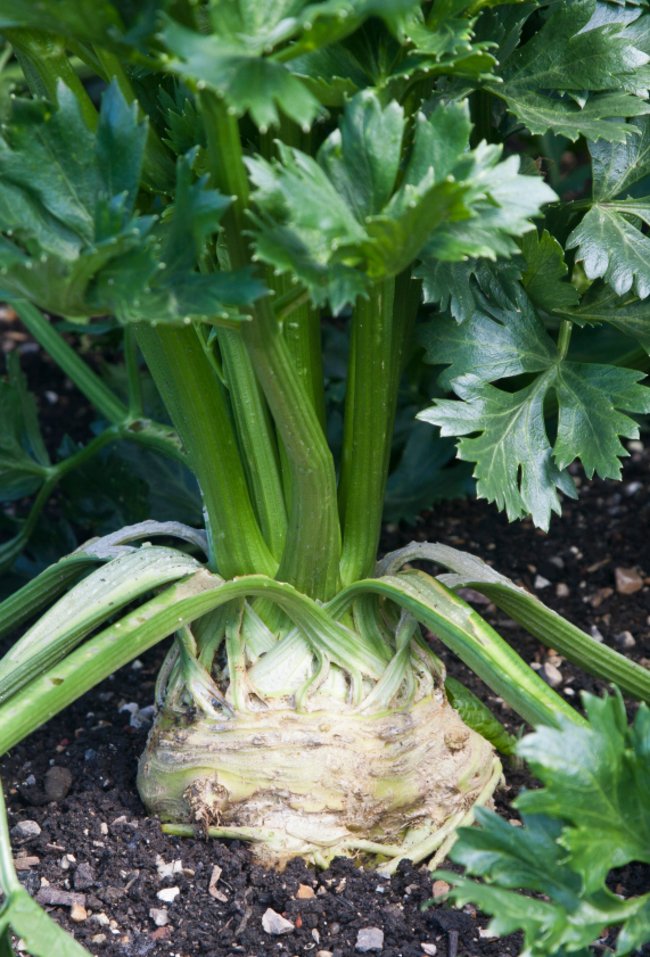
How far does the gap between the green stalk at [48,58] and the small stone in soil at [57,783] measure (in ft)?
2.75

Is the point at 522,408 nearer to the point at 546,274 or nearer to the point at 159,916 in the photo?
the point at 546,274

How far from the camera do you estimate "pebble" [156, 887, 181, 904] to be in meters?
1.04

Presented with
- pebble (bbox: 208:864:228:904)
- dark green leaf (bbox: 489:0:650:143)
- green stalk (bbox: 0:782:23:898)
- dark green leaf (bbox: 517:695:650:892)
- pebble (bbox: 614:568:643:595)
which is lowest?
pebble (bbox: 614:568:643:595)

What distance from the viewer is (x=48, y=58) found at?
915 mm

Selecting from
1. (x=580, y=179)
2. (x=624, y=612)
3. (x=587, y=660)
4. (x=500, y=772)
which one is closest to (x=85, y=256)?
(x=587, y=660)

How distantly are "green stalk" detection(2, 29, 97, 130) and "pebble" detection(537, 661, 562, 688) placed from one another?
3.43 feet

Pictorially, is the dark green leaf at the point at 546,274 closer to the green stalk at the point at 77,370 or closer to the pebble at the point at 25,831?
the green stalk at the point at 77,370

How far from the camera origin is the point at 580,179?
2.23 metres

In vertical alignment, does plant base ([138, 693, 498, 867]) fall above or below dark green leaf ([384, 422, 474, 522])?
above

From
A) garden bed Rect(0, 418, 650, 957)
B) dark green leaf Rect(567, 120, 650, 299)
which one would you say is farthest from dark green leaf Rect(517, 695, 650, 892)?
dark green leaf Rect(567, 120, 650, 299)

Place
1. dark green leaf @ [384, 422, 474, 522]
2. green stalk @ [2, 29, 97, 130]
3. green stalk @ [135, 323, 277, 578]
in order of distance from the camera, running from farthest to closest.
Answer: dark green leaf @ [384, 422, 474, 522], green stalk @ [135, 323, 277, 578], green stalk @ [2, 29, 97, 130]

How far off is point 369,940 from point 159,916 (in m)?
0.24

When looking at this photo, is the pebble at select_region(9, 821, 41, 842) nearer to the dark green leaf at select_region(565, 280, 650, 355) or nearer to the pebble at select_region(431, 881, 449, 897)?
A: the pebble at select_region(431, 881, 449, 897)

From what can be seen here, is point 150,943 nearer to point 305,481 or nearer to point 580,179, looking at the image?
point 305,481
